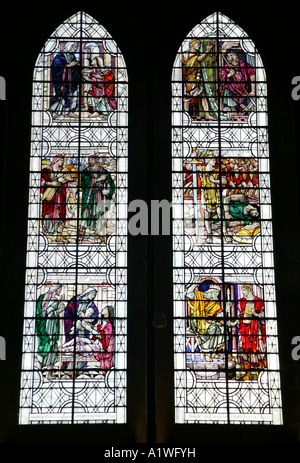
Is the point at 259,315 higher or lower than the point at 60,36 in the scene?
lower

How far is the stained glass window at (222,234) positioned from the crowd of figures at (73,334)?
101cm

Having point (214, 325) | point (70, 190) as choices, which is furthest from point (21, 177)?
point (214, 325)

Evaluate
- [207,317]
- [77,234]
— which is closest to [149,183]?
[77,234]

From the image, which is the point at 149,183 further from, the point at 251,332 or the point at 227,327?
the point at 251,332

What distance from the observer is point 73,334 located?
1287cm

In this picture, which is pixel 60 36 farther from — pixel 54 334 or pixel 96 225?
pixel 54 334

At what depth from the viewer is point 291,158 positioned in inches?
538

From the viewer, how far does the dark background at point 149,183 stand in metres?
12.4

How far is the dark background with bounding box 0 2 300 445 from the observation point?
1241 cm

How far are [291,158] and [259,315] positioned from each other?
93.9 inches

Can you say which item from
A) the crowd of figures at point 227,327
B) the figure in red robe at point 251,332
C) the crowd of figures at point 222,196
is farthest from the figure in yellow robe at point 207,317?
the crowd of figures at point 222,196

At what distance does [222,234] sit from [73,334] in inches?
102

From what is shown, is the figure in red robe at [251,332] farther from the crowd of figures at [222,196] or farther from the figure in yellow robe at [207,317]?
the crowd of figures at [222,196]
